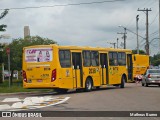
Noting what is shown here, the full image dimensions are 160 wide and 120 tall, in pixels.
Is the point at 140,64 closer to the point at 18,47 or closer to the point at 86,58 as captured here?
the point at 18,47

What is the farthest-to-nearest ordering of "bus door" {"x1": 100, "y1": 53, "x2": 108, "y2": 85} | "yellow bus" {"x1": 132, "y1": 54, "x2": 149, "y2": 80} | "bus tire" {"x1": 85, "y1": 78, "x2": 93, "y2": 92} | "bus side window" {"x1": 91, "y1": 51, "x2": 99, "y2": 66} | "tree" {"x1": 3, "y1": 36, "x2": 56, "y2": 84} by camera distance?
"tree" {"x1": 3, "y1": 36, "x2": 56, "y2": 84} < "yellow bus" {"x1": 132, "y1": 54, "x2": 149, "y2": 80} < "bus door" {"x1": 100, "y1": 53, "x2": 108, "y2": 85} < "bus side window" {"x1": 91, "y1": 51, "x2": 99, "y2": 66} < "bus tire" {"x1": 85, "y1": 78, "x2": 93, "y2": 92}

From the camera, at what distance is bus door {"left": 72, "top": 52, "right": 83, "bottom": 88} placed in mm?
28547

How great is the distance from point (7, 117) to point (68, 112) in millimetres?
2658

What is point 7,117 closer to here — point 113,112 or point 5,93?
point 113,112

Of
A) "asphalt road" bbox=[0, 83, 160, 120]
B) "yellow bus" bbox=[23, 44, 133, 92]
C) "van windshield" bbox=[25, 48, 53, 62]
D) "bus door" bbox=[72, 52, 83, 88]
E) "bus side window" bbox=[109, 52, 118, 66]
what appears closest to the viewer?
"asphalt road" bbox=[0, 83, 160, 120]

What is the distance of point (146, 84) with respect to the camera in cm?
3838

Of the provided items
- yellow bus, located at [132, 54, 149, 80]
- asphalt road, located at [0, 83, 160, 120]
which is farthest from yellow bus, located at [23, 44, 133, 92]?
yellow bus, located at [132, 54, 149, 80]

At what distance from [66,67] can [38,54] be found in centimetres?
192

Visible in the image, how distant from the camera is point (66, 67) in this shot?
2770 centimetres

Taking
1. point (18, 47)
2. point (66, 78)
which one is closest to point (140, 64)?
point (18, 47)

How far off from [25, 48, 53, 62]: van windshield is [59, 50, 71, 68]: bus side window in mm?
743

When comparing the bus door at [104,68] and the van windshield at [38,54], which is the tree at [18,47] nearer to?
the bus door at [104,68]

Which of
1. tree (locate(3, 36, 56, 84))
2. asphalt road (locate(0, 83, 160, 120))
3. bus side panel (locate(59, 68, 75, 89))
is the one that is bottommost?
asphalt road (locate(0, 83, 160, 120))

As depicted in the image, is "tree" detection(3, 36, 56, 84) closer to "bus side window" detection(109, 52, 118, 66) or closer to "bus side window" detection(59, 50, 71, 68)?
"bus side window" detection(109, 52, 118, 66)
